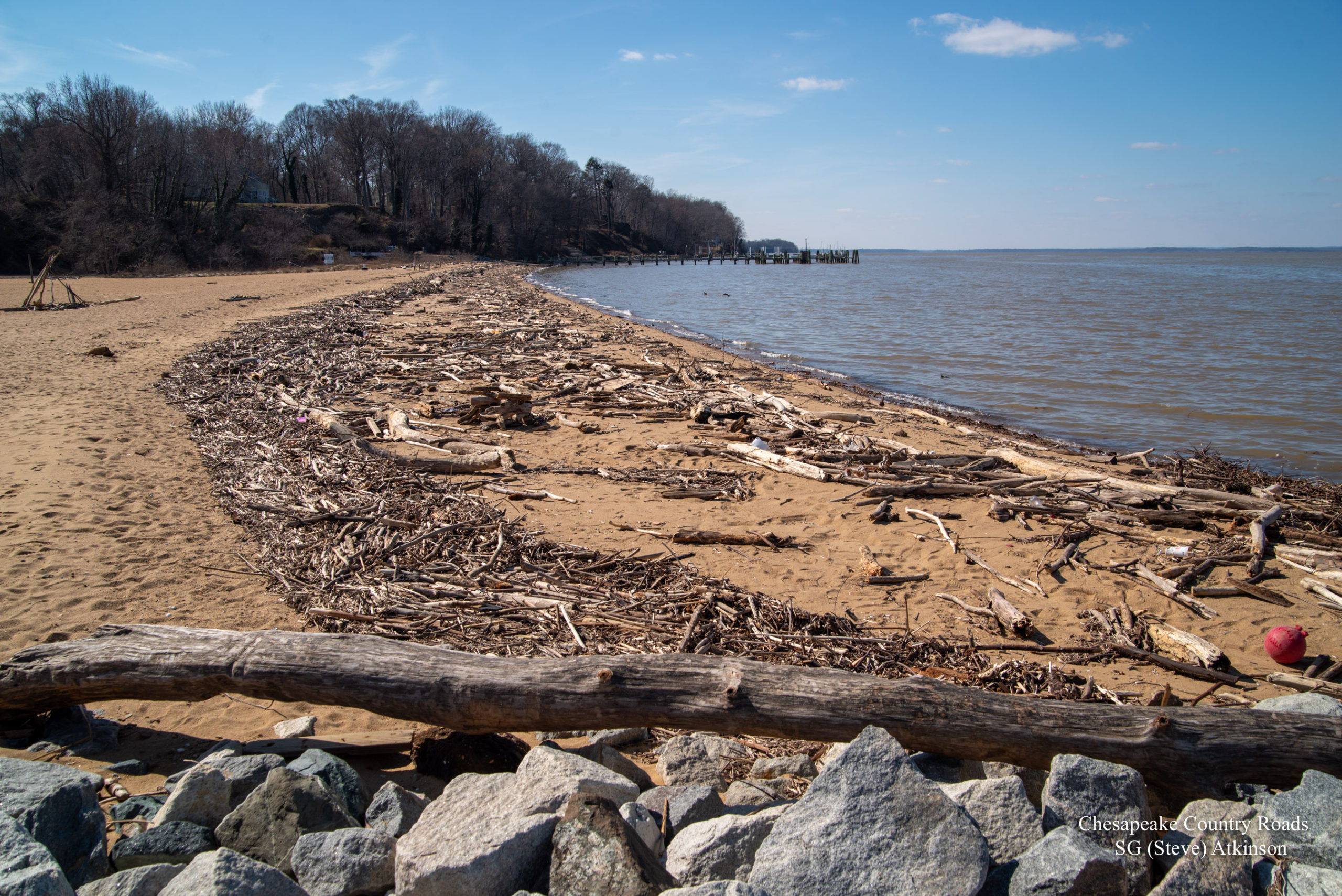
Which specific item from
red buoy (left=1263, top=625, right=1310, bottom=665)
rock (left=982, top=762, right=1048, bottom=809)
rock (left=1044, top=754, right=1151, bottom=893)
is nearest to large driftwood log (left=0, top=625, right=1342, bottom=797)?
rock (left=982, top=762, right=1048, bottom=809)

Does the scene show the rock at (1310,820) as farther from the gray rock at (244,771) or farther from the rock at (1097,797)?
the gray rock at (244,771)

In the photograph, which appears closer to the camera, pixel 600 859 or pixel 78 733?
pixel 600 859

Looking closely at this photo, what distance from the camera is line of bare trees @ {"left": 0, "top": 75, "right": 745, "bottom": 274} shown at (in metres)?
44.1

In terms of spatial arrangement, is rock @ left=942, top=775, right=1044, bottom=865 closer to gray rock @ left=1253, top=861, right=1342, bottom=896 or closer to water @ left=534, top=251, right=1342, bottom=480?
gray rock @ left=1253, top=861, right=1342, bottom=896

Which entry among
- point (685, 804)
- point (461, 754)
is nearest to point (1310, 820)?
point (685, 804)

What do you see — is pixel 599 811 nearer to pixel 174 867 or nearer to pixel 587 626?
pixel 174 867

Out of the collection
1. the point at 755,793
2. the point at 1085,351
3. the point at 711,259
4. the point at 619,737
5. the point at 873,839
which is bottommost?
the point at 619,737

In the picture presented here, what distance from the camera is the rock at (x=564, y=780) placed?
2529mm

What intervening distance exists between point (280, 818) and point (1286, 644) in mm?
5719

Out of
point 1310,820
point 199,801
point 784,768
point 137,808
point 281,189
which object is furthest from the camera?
point 281,189

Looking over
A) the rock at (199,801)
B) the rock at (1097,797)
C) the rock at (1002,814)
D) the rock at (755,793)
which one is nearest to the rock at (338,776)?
the rock at (199,801)

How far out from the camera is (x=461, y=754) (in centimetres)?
325

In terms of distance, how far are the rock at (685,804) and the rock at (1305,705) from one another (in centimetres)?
238

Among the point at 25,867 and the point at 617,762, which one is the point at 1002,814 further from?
the point at 25,867
